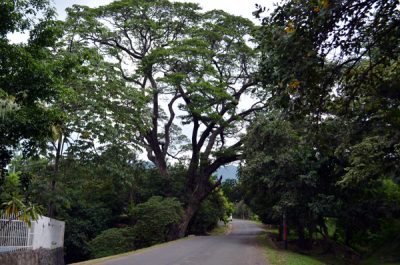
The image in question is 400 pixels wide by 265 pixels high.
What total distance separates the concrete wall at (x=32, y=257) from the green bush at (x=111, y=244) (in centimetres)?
887

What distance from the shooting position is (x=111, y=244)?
89.7 ft

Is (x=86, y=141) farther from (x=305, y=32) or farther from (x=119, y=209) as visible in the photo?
(x=119, y=209)

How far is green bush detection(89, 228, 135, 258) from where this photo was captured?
26750 millimetres

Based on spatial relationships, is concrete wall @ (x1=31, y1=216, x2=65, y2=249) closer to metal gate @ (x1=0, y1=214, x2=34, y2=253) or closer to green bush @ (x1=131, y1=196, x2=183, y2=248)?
metal gate @ (x1=0, y1=214, x2=34, y2=253)

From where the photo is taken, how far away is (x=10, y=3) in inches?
379

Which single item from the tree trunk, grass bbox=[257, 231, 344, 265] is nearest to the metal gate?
grass bbox=[257, 231, 344, 265]

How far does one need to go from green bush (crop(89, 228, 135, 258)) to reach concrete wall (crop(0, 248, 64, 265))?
29.1ft

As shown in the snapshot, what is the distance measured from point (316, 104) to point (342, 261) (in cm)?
1670

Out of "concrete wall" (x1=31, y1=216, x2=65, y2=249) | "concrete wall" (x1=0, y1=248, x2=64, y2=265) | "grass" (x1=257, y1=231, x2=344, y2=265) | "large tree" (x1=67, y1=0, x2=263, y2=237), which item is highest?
"large tree" (x1=67, y1=0, x2=263, y2=237)

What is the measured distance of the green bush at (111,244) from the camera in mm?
26750

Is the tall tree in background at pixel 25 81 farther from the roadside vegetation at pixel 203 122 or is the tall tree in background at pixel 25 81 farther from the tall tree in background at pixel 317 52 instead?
the tall tree in background at pixel 317 52

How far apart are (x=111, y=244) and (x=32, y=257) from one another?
1373cm

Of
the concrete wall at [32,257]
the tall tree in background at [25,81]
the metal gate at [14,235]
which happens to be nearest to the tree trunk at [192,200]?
the concrete wall at [32,257]

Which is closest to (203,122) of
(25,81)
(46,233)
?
(46,233)
